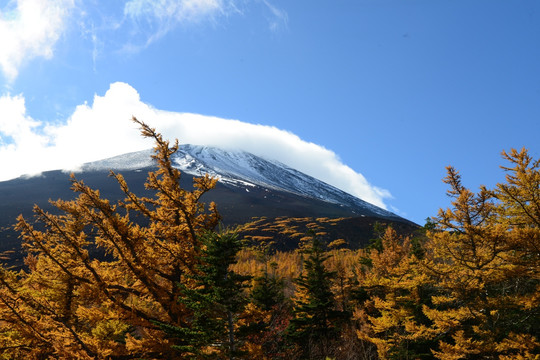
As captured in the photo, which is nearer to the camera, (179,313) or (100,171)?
(179,313)

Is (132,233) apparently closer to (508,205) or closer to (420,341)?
(508,205)

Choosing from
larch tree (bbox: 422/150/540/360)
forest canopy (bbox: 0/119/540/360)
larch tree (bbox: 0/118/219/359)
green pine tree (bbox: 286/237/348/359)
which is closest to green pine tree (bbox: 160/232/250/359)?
forest canopy (bbox: 0/119/540/360)

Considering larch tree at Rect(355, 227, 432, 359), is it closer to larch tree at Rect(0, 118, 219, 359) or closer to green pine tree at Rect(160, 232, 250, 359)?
green pine tree at Rect(160, 232, 250, 359)

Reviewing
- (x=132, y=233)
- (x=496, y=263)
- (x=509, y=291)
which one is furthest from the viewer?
(x=509, y=291)

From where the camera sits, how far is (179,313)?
25.8 ft

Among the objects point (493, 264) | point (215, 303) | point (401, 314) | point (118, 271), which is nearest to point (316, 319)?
point (401, 314)

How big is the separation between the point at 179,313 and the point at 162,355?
1.04 meters

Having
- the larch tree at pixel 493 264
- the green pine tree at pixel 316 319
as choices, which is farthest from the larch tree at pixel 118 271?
the green pine tree at pixel 316 319

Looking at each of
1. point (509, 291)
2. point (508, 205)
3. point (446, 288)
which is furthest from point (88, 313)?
point (509, 291)

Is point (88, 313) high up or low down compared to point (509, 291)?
down

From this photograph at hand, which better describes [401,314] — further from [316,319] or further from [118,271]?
[118,271]

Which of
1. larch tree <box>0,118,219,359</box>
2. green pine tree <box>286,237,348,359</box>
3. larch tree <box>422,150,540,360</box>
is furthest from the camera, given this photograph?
green pine tree <box>286,237,348,359</box>

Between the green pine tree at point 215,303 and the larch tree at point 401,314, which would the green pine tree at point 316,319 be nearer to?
the larch tree at point 401,314

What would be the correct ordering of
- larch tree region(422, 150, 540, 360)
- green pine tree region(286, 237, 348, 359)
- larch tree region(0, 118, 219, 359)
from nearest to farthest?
larch tree region(0, 118, 219, 359) < larch tree region(422, 150, 540, 360) < green pine tree region(286, 237, 348, 359)
